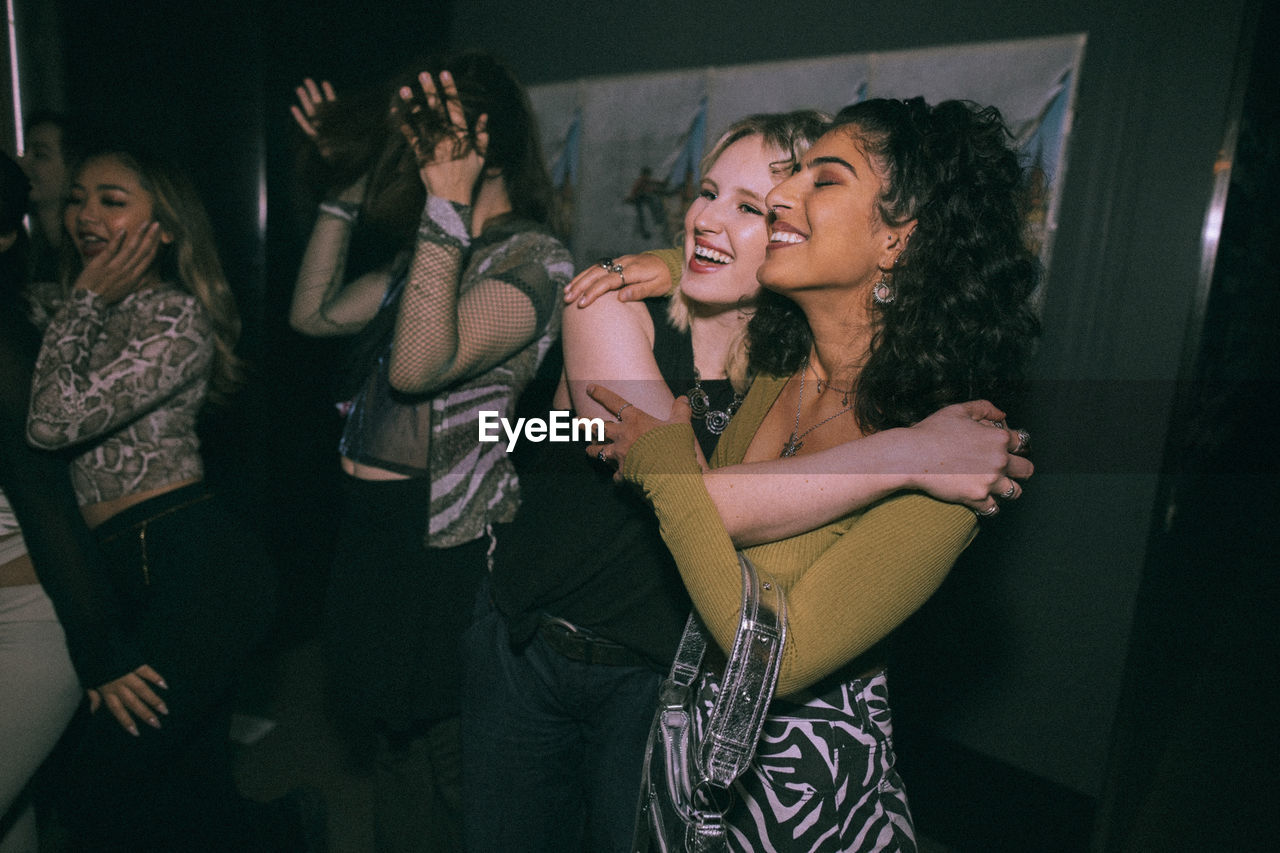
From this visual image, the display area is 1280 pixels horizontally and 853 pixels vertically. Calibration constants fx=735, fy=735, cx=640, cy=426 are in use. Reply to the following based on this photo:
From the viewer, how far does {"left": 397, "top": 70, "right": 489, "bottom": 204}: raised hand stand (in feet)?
4.40

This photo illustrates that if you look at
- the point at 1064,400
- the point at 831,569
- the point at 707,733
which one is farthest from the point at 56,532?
the point at 1064,400

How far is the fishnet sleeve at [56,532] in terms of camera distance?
4.18 feet

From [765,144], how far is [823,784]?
0.89m

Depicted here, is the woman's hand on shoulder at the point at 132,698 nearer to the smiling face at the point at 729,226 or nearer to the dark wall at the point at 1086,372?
the smiling face at the point at 729,226

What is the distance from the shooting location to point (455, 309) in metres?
1.29

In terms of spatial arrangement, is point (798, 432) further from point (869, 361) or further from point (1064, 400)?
point (1064, 400)

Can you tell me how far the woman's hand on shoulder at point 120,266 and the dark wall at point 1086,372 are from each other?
1.89 metres

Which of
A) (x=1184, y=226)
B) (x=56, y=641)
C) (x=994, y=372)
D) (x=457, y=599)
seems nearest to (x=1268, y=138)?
(x=1184, y=226)

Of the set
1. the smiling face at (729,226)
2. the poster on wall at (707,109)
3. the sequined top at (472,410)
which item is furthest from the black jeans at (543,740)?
the poster on wall at (707,109)

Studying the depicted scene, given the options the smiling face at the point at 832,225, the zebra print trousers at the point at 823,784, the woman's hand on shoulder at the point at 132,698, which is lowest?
the woman's hand on shoulder at the point at 132,698

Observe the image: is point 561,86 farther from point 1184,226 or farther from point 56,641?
point 56,641

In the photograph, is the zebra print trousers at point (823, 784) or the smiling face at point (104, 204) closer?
the zebra print trousers at point (823, 784)

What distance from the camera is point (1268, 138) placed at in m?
1.39

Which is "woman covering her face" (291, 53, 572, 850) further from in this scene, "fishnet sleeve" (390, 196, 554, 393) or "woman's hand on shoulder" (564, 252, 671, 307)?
"woman's hand on shoulder" (564, 252, 671, 307)
